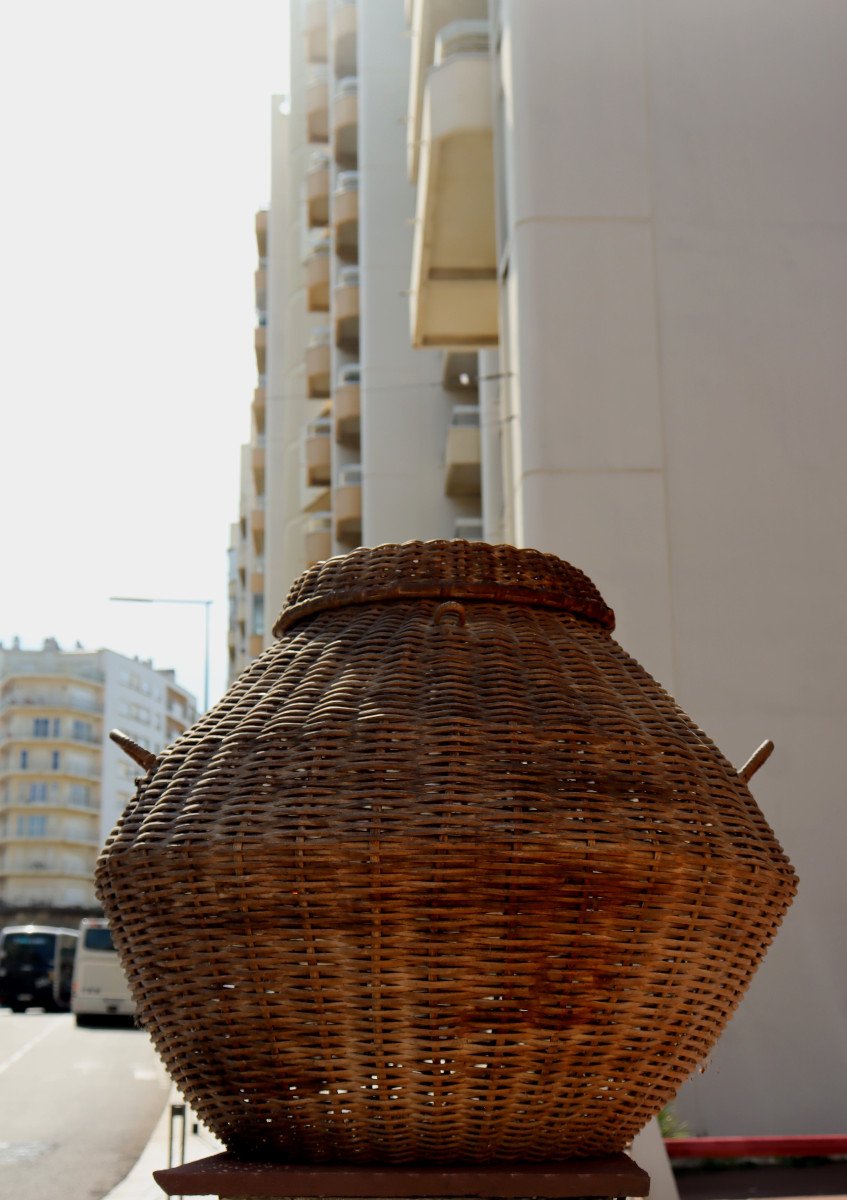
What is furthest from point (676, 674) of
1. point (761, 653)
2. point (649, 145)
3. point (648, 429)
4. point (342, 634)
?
point (342, 634)

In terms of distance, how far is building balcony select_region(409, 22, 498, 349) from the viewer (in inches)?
393

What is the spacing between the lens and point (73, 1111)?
12742mm

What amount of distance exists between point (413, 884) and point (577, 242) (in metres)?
6.15

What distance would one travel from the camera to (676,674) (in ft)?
22.1

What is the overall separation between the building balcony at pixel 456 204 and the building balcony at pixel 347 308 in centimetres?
1229

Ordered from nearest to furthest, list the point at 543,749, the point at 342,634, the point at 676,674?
1. the point at 543,749
2. the point at 342,634
3. the point at 676,674

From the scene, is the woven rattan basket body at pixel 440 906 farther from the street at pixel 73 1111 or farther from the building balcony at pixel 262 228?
the building balcony at pixel 262 228

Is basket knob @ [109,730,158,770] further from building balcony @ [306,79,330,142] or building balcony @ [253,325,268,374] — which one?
building balcony @ [253,325,268,374]

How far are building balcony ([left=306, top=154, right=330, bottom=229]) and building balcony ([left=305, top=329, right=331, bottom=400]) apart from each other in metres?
2.25

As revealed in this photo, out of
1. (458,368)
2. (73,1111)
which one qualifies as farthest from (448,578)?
(458,368)

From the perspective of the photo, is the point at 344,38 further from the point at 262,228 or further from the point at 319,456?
the point at 262,228

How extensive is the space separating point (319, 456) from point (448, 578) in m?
26.1

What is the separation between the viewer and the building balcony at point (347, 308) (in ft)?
86.3

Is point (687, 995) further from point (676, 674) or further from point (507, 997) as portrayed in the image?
point (676, 674)
